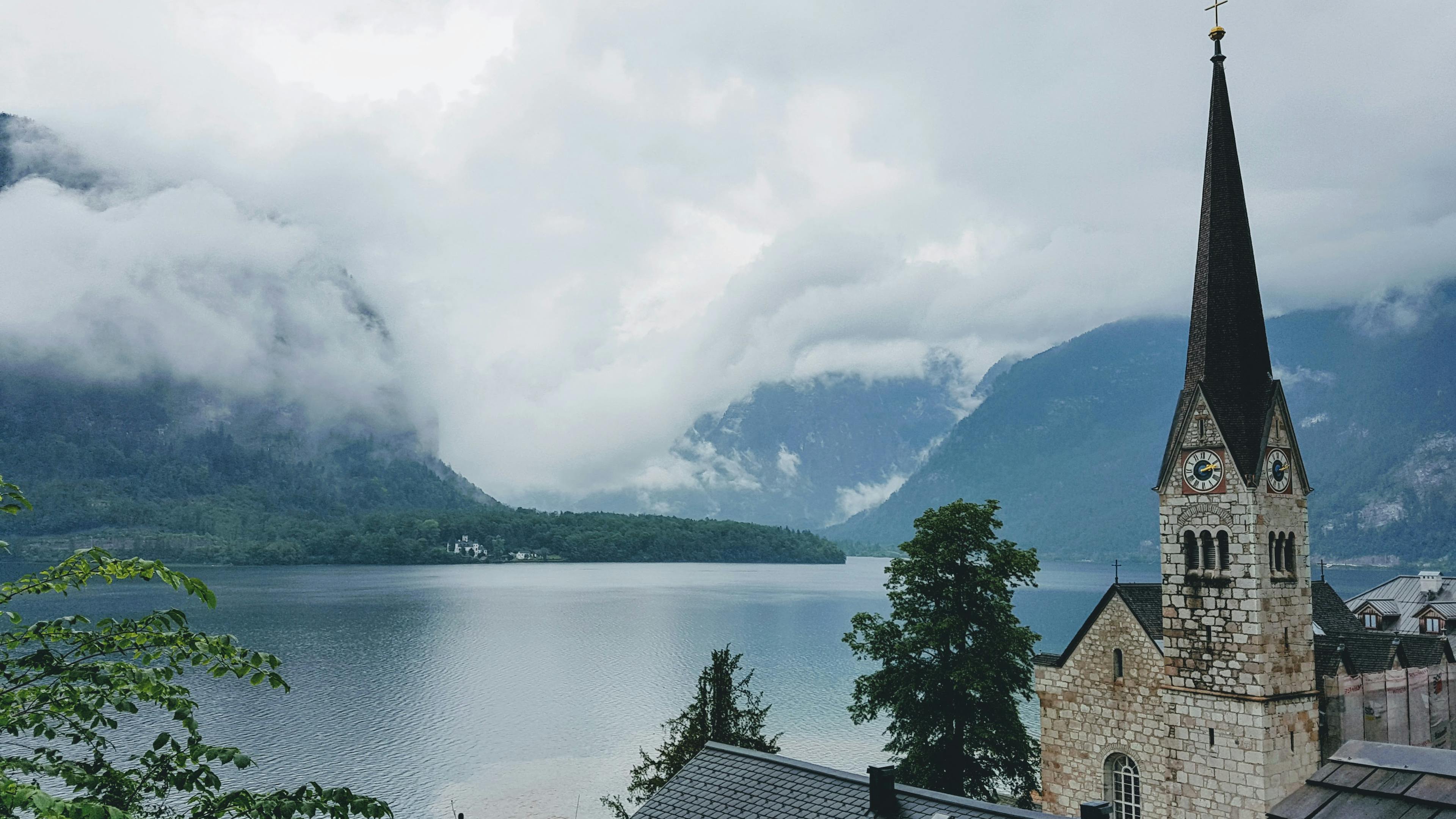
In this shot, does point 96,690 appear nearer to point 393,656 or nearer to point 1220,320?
point 1220,320

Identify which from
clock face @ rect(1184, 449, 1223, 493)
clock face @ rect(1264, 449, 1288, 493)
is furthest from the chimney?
clock face @ rect(1264, 449, 1288, 493)

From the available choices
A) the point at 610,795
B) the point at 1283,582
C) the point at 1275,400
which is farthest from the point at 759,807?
the point at 610,795

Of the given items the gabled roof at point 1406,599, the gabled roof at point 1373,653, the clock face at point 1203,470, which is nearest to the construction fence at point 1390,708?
the gabled roof at point 1373,653

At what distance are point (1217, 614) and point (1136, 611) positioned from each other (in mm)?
2881

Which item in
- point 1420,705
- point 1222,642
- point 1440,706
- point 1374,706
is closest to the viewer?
point 1222,642

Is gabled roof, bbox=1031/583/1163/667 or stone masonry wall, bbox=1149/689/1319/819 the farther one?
gabled roof, bbox=1031/583/1163/667

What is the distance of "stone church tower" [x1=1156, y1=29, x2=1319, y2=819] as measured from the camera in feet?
80.1

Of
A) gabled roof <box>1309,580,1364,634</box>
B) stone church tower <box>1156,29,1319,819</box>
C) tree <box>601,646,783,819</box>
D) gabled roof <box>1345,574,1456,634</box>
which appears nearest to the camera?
stone church tower <box>1156,29,1319,819</box>

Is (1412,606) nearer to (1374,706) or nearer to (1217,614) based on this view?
(1374,706)

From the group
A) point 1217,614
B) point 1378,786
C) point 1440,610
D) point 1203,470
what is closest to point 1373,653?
point 1217,614

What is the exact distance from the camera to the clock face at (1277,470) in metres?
25.2

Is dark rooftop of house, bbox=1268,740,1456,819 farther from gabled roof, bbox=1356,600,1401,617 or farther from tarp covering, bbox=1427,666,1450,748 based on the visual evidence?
gabled roof, bbox=1356,600,1401,617

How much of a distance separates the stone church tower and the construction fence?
1.93 feet

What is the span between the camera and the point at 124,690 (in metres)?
6.75
